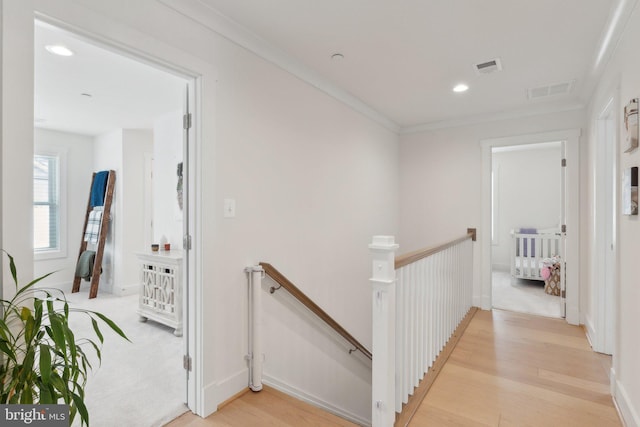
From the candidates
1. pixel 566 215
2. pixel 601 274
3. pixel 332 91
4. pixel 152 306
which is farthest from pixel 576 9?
pixel 152 306

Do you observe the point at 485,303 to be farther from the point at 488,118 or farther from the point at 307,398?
the point at 307,398

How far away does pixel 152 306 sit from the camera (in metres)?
3.53

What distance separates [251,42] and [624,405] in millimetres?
3231

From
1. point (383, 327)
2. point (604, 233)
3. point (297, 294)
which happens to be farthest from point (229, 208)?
point (604, 233)

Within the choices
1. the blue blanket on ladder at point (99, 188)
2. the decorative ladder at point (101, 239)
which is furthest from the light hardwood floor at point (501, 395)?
the blue blanket on ladder at point (99, 188)

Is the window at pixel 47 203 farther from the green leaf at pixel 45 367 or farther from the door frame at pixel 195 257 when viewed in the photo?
the green leaf at pixel 45 367

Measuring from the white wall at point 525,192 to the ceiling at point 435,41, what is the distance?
3.39m

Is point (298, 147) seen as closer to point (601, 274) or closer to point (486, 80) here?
point (486, 80)

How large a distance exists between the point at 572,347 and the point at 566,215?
1.45 metres

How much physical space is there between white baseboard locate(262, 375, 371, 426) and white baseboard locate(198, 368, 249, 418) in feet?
0.68

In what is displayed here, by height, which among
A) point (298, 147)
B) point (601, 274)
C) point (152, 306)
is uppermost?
point (298, 147)

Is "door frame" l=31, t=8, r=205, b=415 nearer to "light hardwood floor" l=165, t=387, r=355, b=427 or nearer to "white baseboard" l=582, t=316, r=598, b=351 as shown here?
"light hardwood floor" l=165, t=387, r=355, b=427

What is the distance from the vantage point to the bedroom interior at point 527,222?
205 inches

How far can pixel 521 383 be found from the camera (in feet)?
7.78
